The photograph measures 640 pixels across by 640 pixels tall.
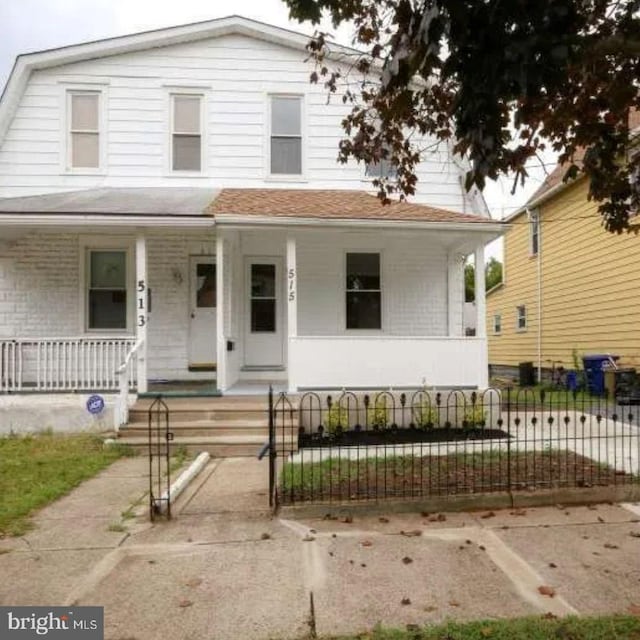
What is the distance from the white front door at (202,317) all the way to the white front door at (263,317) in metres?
0.67

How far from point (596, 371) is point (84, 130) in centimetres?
1284

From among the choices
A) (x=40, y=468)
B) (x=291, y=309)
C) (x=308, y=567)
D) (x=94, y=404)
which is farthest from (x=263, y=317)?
(x=308, y=567)

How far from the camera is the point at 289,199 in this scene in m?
10.5

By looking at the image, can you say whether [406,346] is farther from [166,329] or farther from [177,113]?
[177,113]

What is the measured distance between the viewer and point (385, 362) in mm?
9055

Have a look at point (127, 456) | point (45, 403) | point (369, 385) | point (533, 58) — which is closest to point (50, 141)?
point (45, 403)

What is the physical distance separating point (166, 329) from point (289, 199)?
11.4 ft

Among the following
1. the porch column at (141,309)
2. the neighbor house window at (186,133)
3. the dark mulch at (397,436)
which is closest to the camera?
the dark mulch at (397,436)

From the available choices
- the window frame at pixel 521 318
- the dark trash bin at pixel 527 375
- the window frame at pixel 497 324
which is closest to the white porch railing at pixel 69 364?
the dark trash bin at pixel 527 375

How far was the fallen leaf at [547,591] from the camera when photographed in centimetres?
348

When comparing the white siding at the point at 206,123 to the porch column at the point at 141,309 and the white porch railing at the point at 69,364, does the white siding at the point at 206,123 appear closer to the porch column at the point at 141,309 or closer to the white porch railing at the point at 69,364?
the porch column at the point at 141,309

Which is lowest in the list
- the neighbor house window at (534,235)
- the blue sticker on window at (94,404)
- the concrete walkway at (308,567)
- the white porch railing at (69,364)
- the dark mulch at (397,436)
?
the concrete walkway at (308,567)

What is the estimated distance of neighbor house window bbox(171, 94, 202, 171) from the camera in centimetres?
1139

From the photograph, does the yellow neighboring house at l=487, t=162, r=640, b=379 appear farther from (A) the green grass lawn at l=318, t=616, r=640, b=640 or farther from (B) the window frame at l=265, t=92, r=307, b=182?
(A) the green grass lawn at l=318, t=616, r=640, b=640
